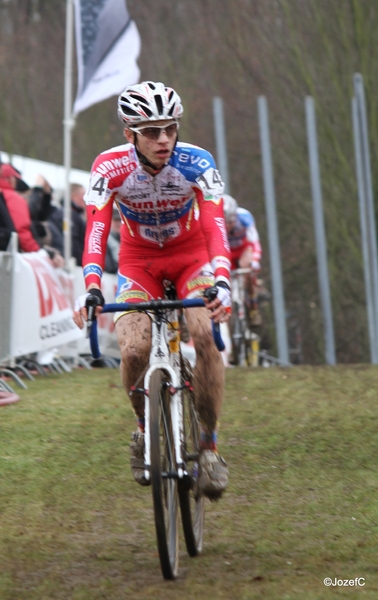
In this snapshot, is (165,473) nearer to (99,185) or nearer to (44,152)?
(99,185)

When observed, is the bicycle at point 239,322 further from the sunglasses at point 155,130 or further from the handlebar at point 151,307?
the handlebar at point 151,307

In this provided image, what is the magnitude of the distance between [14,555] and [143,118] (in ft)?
7.77

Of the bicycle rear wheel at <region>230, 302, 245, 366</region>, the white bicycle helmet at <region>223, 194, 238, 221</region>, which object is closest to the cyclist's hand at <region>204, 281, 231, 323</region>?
the white bicycle helmet at <region>223, 194, 238, 221</region>

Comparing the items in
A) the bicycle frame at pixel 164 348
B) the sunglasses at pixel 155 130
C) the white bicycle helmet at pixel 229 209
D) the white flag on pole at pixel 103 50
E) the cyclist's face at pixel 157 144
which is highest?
the white flag on pole at pixel 103 50

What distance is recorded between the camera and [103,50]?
16.5 m

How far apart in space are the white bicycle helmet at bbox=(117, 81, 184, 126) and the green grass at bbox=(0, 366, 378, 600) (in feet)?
7.45

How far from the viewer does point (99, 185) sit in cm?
610

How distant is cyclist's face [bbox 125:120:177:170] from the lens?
5.92 metres

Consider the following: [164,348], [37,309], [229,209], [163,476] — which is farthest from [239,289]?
[163,476]

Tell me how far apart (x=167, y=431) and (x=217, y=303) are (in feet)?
2.23

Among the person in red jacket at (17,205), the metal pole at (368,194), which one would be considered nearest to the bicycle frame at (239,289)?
the person in red jacket at (17,205)

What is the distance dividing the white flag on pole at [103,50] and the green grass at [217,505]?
21.8 feet

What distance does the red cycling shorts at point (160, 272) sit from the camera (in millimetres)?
6252

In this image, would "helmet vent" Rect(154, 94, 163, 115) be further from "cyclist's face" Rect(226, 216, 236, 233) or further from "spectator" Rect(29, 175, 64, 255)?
"cyclist's face" Rect(226, 216, 236, 233)
